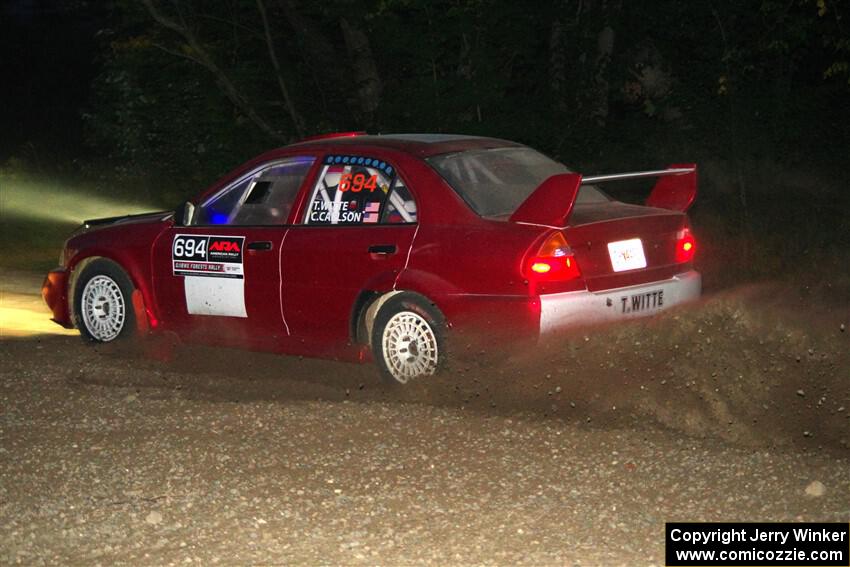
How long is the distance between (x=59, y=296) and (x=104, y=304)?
1.46ft

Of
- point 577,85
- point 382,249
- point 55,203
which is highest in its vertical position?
point 577,85

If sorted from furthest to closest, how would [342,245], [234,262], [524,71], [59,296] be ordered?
[524,71] < [59,296] < [234,262] < [342,245]

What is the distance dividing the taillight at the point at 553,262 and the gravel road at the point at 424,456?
378mm

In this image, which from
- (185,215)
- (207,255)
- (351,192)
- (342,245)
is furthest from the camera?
(185,215)

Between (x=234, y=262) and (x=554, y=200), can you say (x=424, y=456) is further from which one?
(x=234, y=262)

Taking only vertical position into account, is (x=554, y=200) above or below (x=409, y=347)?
above

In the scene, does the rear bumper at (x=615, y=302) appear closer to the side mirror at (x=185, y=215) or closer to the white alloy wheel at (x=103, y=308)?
the side mirror at (x=185, y=215)

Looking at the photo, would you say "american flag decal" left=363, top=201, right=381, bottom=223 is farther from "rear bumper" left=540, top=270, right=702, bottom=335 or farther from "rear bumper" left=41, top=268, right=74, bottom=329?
"rear bumper" left=41, top=268, right=74, bottom=329

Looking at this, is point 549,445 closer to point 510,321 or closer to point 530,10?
point 510,321

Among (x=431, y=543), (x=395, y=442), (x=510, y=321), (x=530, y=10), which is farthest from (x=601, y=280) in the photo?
(x=530, y=10)

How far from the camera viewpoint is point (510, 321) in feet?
25.1

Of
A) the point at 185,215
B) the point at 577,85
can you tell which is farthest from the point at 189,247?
the point at 577,85

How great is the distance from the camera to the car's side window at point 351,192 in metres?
8.41

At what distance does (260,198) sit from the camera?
9055 millimetres
